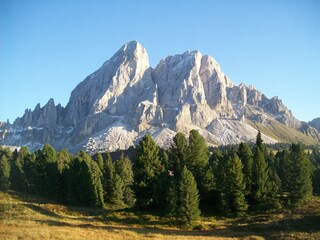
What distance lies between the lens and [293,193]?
234 feet

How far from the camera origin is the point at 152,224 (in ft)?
179

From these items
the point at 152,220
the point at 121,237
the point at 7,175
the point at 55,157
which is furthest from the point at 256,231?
the point at 7,175

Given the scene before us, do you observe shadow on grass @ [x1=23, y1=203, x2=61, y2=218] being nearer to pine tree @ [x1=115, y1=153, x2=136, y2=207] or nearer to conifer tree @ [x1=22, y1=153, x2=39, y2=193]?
conifer tree @ [x1=22, y1=153, x2=39, y2=193]

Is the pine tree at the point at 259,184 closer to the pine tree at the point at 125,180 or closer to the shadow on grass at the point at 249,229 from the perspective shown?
the shadow on grass at the point at 249,229

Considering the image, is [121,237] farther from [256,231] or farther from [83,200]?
[83,200]

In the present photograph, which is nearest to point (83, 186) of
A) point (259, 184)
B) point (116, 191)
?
point (116, 191)

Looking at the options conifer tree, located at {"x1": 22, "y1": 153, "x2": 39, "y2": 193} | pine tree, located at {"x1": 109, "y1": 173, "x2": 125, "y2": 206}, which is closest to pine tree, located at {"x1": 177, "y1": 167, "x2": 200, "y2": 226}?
pine tree, located at {"x1": 109, "y1": 173, "x2": 125, "y2": 206}

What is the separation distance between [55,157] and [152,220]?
48.1 m

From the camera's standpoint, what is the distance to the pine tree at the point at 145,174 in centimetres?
6353

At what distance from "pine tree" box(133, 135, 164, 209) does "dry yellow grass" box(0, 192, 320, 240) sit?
443 centimetres

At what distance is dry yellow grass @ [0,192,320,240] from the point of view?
42.3 m

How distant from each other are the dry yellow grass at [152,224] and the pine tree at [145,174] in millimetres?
4435

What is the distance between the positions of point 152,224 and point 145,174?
11675 mm

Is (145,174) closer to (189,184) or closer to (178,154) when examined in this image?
(178,154)
